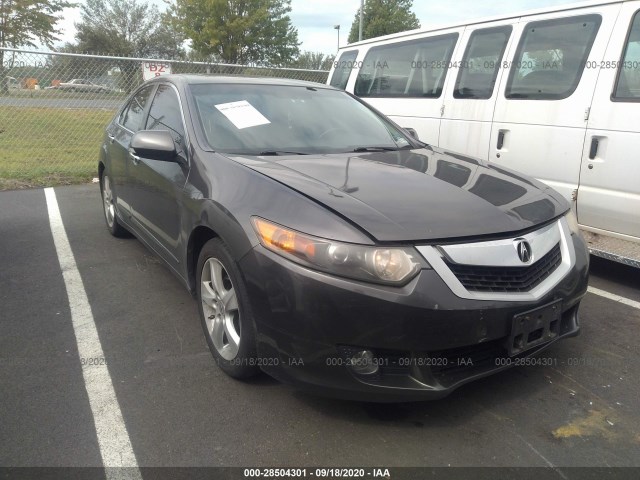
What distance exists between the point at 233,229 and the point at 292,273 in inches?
18.6

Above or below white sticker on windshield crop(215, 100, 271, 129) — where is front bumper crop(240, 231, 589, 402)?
below

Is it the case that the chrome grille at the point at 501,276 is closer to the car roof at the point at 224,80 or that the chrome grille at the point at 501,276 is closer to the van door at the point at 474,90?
the car roof at the point at 224,80

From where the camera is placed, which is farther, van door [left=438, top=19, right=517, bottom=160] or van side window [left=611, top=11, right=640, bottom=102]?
van door [left=438, top=19, right=517, bottom=160]

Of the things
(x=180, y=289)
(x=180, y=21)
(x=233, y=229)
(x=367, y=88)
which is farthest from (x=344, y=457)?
(x=180, y=21)

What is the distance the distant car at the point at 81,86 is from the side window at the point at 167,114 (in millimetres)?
5538

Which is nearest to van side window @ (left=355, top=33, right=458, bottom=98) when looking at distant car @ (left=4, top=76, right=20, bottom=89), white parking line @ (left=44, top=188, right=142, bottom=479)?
white parking line @ (left=44, top=188, right=142, bottom=479)

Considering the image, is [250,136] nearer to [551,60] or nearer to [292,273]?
[292,273]

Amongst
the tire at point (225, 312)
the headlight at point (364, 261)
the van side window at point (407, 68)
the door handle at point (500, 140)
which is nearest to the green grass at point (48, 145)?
the van side window at point (407, 68)

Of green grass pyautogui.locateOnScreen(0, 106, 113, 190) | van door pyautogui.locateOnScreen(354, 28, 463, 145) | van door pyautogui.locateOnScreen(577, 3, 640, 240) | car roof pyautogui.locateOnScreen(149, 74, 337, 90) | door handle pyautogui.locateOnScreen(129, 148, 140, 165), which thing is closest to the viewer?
car roof pyautogui.locateOnScreen(149, 74, 337, 90)

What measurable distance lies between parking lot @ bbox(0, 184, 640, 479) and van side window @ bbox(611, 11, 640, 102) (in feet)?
5.08

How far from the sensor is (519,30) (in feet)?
15.6

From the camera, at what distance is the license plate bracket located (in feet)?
7.64

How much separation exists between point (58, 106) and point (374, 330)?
Result: 8.63 metres

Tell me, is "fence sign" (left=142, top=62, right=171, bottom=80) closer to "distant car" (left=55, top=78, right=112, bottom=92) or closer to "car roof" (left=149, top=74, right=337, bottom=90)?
"distant car" (left=55, top=78, right=112, bottom=92)
